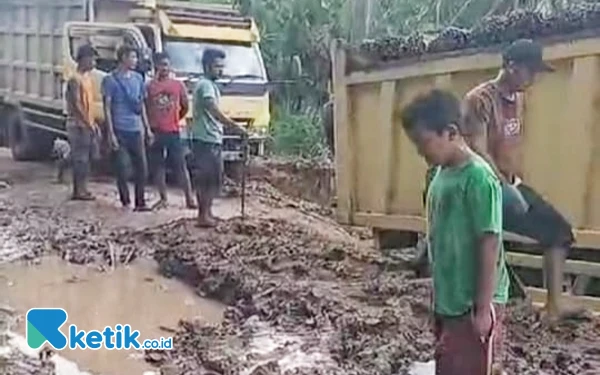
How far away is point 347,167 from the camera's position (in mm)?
7059

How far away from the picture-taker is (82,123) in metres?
9.27

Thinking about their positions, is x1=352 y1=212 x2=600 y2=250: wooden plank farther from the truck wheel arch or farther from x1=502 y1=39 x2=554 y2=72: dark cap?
the truck wheel arch

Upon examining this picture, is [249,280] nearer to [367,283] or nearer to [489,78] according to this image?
[367,283]

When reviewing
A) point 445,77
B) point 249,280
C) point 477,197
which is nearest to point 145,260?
point 249,280

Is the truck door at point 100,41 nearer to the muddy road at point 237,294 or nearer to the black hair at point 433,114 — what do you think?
the muddy road at point 237,294

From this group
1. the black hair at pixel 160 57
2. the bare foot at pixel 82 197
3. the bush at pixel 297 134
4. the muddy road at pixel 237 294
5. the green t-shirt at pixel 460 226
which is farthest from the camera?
the bush at pixel 297 134

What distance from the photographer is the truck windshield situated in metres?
10.6

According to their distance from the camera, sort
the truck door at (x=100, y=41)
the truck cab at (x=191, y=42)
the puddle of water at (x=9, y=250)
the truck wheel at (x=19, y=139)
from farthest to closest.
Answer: the truck wheel at (x=19, y=139) < the truck cab at (x=191, y=42) < the truck door at (x=100, y=41) < the puddle of water at (x=9, y=250)

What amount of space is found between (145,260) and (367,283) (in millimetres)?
1585

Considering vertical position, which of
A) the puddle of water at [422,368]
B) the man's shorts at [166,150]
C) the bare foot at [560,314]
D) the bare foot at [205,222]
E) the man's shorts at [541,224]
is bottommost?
the puddle of water at [422,368]

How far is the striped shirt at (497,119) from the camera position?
4621 mm

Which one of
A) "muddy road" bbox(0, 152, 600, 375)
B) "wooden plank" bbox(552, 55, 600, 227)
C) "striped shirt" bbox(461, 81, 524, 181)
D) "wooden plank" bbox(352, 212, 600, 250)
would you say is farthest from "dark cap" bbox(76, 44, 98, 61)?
"striped shirt" bbox(461, 81, 524, 181)

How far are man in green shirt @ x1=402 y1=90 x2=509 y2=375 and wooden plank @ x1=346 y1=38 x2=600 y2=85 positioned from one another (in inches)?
85.8

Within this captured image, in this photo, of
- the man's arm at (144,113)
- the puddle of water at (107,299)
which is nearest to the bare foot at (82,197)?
the man's arm at (144,113)
